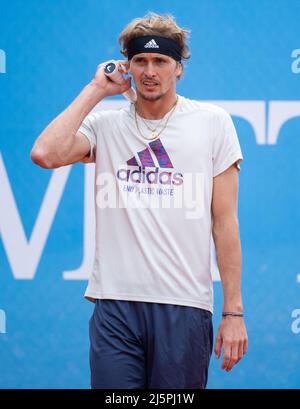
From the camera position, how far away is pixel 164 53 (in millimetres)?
2877

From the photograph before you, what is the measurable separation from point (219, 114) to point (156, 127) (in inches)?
9.1

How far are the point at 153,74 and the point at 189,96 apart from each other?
3.95 feet

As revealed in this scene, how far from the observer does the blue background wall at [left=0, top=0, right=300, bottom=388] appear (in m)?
3.98

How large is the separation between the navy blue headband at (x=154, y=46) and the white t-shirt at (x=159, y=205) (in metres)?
0.21

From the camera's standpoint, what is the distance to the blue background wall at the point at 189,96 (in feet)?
13.1

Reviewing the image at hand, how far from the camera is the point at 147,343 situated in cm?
274

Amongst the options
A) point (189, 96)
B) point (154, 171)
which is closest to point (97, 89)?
point (154, 171)

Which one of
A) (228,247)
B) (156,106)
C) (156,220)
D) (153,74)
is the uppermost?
(153,74)

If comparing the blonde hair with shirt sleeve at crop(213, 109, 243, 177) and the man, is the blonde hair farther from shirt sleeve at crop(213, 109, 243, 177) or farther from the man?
shirt sleeve at crop(213, 109, 243, 177)

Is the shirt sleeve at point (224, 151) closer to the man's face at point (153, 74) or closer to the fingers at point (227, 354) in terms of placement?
the man's face at point (153, 74)

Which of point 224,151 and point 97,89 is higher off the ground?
point 97,89

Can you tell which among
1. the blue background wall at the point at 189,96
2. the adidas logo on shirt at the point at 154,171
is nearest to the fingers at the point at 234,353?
the adidas logo on shirt at the point at 154,171

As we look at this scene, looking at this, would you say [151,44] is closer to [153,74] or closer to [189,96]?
[153,74]

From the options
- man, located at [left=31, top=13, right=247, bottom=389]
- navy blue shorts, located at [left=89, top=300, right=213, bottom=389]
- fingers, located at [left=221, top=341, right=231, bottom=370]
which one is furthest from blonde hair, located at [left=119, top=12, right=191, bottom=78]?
fingers, located at [left=221, top=341, right=231, bottom=370]
